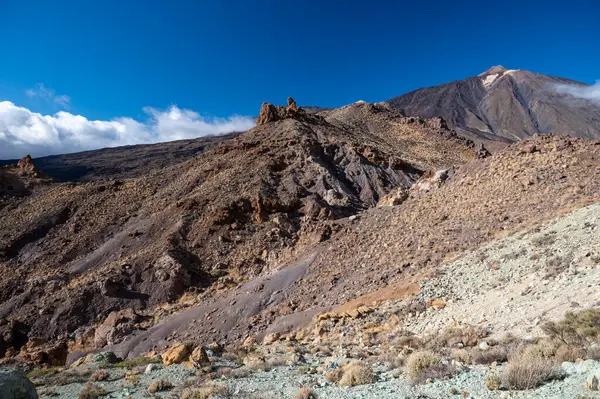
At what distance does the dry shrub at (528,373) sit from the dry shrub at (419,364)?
1208 millimetres

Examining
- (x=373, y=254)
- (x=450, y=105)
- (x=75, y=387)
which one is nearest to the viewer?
(x=75, y=387)

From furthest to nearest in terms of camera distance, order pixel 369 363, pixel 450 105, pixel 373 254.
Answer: pixel 450 105, pixel 373 254, pixel 369 363

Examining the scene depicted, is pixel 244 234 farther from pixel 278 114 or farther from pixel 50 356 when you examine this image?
pixel 278 114

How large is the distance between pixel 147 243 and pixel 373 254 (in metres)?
15.3

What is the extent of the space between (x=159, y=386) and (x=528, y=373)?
20.9 feet

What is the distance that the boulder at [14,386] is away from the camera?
576cm

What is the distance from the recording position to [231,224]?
Result: 1005 inches

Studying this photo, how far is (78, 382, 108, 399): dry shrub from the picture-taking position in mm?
7793

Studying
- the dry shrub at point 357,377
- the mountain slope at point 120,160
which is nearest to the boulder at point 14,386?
the dry shrub at point 357,377

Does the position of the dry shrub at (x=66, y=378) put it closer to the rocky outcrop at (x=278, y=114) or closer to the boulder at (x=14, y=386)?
the boulder at (x=14, y=386)

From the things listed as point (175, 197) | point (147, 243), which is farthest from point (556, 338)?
point (175, 197)

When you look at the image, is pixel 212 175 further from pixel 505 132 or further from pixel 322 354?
pixel 505 132

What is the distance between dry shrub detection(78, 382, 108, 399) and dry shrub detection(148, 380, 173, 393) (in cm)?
96

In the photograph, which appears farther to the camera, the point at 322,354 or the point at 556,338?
the point at 322,354
